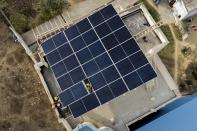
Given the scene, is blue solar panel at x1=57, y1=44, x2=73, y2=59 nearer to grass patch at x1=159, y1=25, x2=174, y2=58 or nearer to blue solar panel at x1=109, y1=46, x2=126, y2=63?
blue solar panel at x1=109, y1=46, x2=126, y2=63

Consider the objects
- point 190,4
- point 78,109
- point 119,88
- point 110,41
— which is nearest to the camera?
point 119,88

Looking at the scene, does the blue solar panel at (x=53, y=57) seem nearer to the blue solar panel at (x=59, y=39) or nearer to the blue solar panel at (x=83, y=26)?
the blue solar panel at (x=59, y=39)

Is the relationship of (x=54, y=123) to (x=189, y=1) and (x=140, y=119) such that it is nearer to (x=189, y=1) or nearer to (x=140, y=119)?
(x=140, y=119)

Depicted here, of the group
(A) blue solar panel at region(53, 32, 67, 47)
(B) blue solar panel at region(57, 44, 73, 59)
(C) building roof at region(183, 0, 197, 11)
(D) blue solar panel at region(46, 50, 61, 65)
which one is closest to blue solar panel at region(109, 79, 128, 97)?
(B) blue solar panel at region(57, 44, 73, 59)

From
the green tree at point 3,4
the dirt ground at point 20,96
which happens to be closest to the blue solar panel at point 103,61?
the dirt ground at point 20,96

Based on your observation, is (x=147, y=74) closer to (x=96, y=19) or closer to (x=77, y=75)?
(x=77, y=75)

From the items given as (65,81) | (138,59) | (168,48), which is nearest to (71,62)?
(65,81)

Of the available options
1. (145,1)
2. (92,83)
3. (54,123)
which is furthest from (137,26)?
(54,123)
